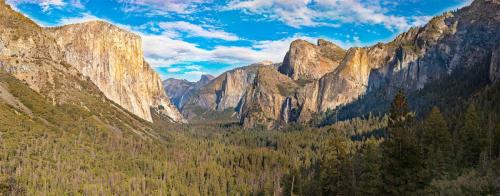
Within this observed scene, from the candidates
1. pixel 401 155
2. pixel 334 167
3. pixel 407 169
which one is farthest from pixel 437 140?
pixel 401 155

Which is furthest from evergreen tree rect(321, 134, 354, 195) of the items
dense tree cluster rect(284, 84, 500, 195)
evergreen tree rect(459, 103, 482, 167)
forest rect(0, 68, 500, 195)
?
evergreen tree rect(459, 103, 482, 167)

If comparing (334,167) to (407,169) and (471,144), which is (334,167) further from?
(471,144)

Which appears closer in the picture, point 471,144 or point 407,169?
point 407,169

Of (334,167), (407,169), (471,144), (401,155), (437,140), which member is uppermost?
(437,140)

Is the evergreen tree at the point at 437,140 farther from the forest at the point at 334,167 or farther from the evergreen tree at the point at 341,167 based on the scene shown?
the evergreen tree at the point at 341,167

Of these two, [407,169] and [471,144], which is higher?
[471,144]

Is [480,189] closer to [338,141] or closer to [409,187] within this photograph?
[409,187]

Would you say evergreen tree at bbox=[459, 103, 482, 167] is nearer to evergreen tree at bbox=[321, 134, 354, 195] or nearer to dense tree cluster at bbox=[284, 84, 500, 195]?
dense tree cluster at bbox=[284, 84, 500, 195]

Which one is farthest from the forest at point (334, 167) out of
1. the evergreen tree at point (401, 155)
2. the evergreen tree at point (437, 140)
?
the evergreen tree at point (437, 140)

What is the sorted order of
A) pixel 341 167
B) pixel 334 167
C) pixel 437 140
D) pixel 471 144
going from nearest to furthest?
pixel 341 167
pixel 334 167
pixel 471 144
pixel 437 140
